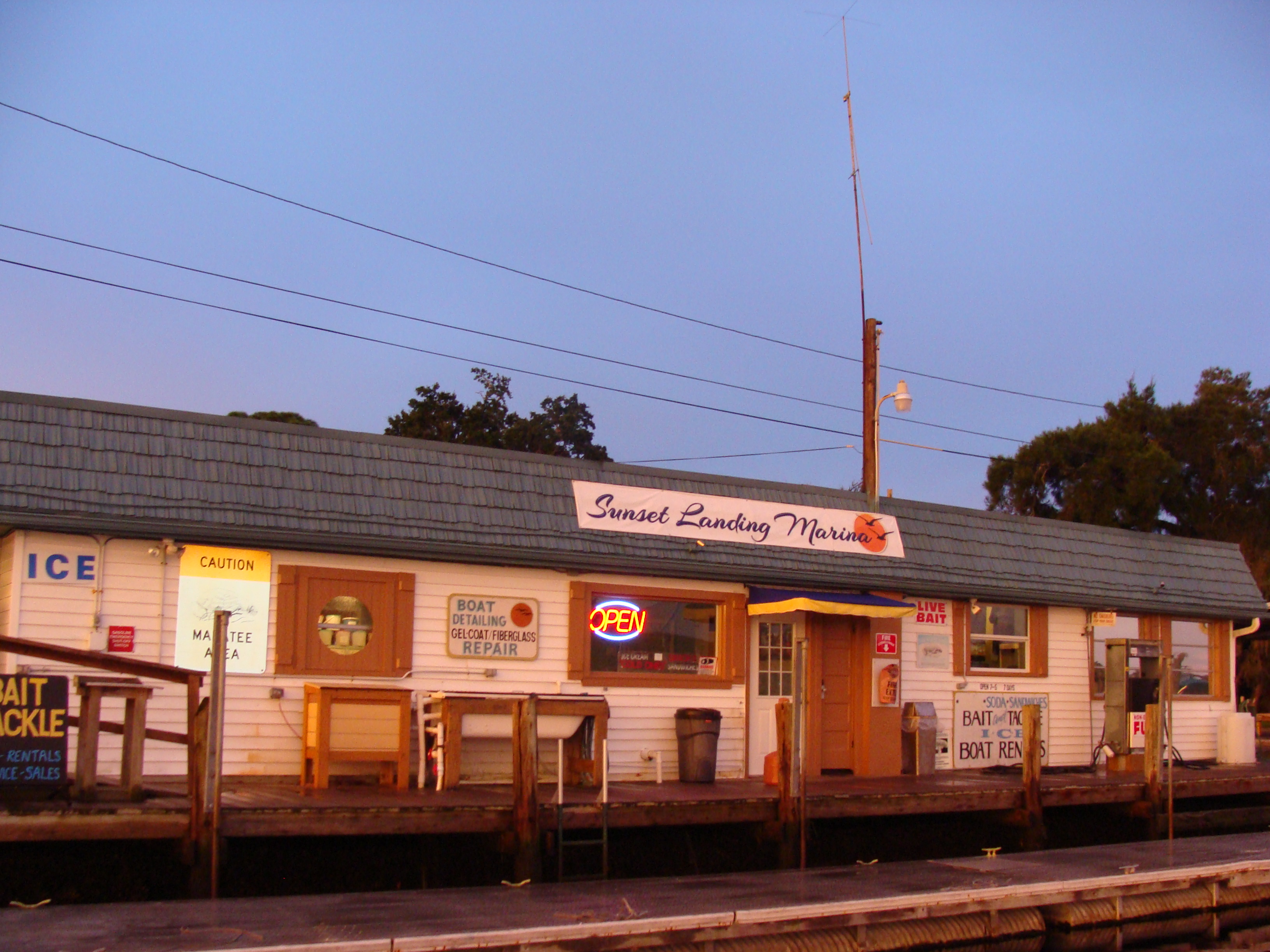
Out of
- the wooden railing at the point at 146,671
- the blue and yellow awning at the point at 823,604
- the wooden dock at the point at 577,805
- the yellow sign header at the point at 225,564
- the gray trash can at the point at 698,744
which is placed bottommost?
the wooden dock at the point at 577,805

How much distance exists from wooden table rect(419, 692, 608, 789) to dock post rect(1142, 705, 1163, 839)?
6.63 metres

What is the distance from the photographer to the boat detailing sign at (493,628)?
509 inches

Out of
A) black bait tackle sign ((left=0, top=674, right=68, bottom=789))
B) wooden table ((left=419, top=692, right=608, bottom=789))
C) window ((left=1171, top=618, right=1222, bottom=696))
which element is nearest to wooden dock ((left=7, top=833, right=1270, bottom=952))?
black bait tackle sign ((left=0, top=674, right=68, bottom=789))

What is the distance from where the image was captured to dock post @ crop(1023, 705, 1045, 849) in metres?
13.6

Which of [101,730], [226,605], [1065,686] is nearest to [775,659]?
[1065,686]

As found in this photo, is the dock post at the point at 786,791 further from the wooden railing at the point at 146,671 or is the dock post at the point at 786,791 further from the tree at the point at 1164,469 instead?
the tree at the point at 1164,469

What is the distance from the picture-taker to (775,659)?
49.4 feet

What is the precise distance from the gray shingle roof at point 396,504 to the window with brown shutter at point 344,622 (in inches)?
12.8

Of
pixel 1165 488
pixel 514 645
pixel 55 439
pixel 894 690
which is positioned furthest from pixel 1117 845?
pixel 1165 488

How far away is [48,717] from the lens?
360 inches

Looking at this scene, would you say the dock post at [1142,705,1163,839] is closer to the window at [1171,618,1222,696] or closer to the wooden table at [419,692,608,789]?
the window at [1171,618,1222,696]

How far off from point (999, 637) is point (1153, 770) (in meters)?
2.74

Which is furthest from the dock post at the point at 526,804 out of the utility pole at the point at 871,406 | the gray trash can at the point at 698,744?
the utility pole at the point at 871,406

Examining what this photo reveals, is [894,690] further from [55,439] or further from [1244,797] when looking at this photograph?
[55,439]
